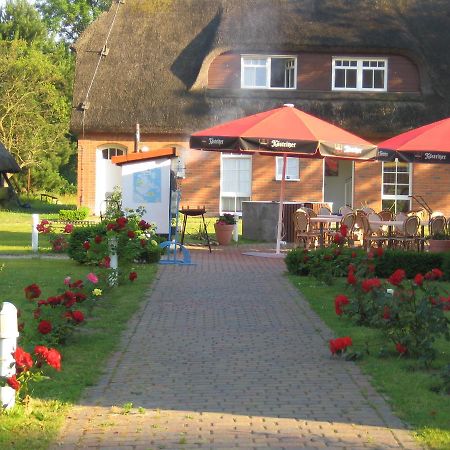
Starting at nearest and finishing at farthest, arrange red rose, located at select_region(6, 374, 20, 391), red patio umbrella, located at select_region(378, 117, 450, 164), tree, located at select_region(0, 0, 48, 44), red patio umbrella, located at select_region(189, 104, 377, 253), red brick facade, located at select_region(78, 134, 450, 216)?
red rose, located at select_region(6, 374, 20, 391)
red patio umbrella, located at select_region(378, 117, 450, 164)
red patio umbrella, located at select_region(189, 104, 377, 253)
red brick facade, located at select_region(78, 134, 450, 216)
tree, located at select_region(0, 0, 48, 44)

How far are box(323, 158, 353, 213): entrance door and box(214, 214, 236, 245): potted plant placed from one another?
12.1 metres

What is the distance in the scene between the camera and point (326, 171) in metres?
32.7

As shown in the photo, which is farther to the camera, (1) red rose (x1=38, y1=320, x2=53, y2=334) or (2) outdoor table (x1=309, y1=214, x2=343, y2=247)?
(2) outdoor table (x1=309, y1=214, x2=343, y2=247)

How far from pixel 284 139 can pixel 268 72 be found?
1446 centimetres

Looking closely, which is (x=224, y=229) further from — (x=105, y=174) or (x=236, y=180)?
(x=105, y=174)

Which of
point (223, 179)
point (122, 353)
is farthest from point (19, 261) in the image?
point (223, 179)

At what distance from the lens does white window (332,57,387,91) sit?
30734 millimetres

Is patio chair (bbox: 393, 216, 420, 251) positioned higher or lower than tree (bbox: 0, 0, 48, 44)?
lower

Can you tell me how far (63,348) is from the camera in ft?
28.6

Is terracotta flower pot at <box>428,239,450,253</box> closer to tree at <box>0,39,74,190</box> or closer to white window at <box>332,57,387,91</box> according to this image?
white window at <box>332,57,387,91</box>

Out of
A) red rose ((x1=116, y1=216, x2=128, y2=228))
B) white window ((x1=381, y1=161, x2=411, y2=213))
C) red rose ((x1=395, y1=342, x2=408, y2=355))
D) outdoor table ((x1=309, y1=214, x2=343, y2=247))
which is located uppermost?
white window ((x1=381, y1=161, x2=411, y2=213))

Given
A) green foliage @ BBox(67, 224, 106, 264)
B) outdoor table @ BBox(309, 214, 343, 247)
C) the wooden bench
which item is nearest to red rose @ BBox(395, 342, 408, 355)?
green foliage @ BBox(67, 224, 106, 264)

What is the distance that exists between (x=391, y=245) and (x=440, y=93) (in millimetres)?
12744

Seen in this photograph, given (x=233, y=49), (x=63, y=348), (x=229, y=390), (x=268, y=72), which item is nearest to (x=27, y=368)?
(x=229, y=390)
